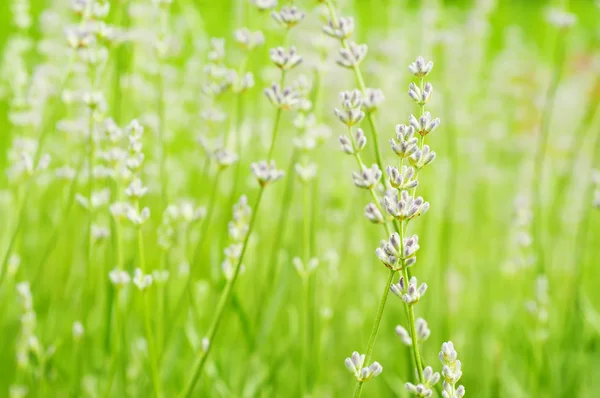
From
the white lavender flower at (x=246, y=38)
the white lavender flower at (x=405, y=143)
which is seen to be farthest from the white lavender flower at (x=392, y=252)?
the white lavender flower at (x=246, y=38)

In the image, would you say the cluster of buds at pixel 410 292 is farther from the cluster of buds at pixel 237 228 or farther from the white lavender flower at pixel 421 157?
the cluster of buds at pixel 237 228

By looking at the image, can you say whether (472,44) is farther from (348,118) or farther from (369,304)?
(348,118)

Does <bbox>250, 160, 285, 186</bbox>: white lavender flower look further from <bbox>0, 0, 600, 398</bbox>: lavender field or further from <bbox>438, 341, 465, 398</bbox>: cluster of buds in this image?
<bbox>438, 341, 465, 398</bbox>: cluster of buds

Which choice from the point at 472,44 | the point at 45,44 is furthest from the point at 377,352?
the point at 45,44

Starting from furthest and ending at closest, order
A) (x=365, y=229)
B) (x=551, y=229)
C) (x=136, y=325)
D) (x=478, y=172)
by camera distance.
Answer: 1. (x=478, y=172)
2. (x=365, y=229)
3. (x=136, y=325)
4. (x=551, y=229)

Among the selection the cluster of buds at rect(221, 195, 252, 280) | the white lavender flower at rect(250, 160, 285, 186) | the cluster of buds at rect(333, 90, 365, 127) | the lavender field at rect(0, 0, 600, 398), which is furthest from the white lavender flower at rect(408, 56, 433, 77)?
the cluster of buds at rect(221, 195, 252, 280)

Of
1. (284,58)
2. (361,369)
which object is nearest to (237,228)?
(284,58)
